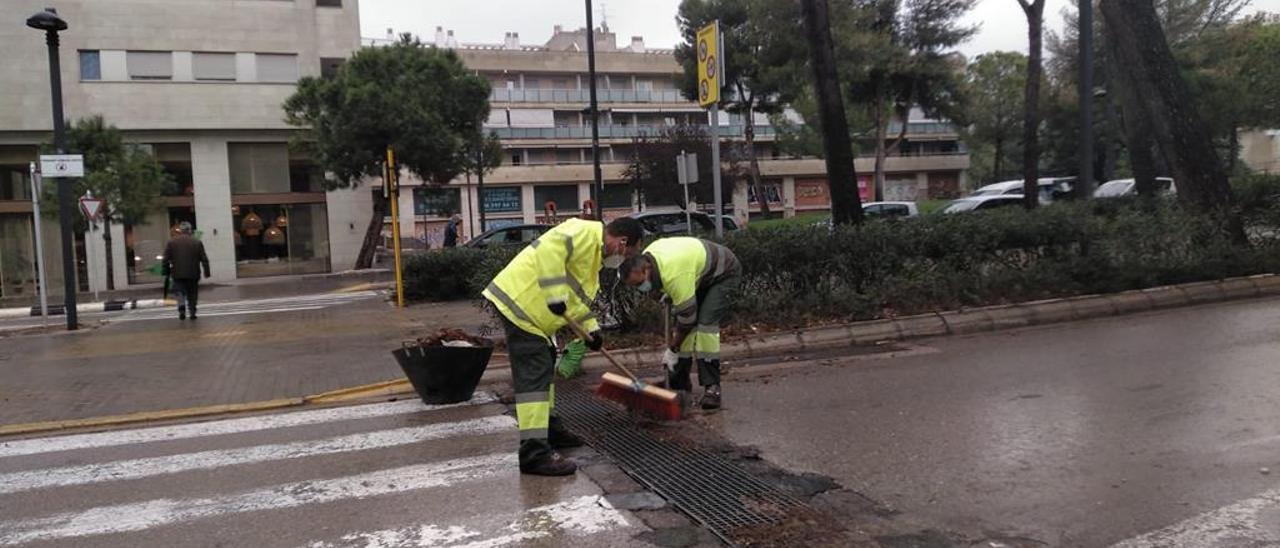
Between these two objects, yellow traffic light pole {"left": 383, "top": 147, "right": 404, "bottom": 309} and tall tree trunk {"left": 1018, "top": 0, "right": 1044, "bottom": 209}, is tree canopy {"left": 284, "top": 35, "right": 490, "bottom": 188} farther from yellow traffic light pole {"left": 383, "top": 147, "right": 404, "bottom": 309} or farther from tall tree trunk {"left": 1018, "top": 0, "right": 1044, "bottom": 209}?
tall tree trunk {"left": 1018, "top": 0, "right": 1044, "bottom": 209}

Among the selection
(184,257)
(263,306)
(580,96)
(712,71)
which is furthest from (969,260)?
(580,96)

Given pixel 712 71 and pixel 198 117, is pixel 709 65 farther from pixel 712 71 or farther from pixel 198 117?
pixel 198 117

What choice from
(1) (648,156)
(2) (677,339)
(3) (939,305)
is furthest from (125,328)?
(1) (648,156)

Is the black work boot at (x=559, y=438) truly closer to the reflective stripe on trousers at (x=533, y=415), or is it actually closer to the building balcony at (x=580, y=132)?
the reflective stripe on trousers at (x=533, y=415)

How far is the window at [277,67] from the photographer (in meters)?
31.6

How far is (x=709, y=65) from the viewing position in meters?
10.4

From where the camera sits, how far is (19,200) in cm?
3058

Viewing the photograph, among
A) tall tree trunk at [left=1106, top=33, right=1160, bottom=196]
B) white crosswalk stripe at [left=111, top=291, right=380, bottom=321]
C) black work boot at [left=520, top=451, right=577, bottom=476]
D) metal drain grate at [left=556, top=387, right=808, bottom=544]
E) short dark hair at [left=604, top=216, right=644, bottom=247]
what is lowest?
metal drain grate at [left=556, top=387, right=808, bottom=544]

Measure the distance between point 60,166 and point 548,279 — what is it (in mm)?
Answer: 11498

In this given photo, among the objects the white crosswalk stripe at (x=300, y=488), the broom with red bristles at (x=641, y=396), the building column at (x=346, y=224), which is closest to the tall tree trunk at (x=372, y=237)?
the building column at (x=346, y=224)

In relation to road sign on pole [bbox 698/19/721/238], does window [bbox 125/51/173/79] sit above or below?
above

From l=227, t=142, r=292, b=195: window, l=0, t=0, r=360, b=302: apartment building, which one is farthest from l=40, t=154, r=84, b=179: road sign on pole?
l=227, t=142, r=292, b=195: window

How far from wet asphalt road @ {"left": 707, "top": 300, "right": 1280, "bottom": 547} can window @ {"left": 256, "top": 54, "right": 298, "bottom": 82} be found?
93.7 feet

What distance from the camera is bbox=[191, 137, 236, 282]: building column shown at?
31359 millimetres
